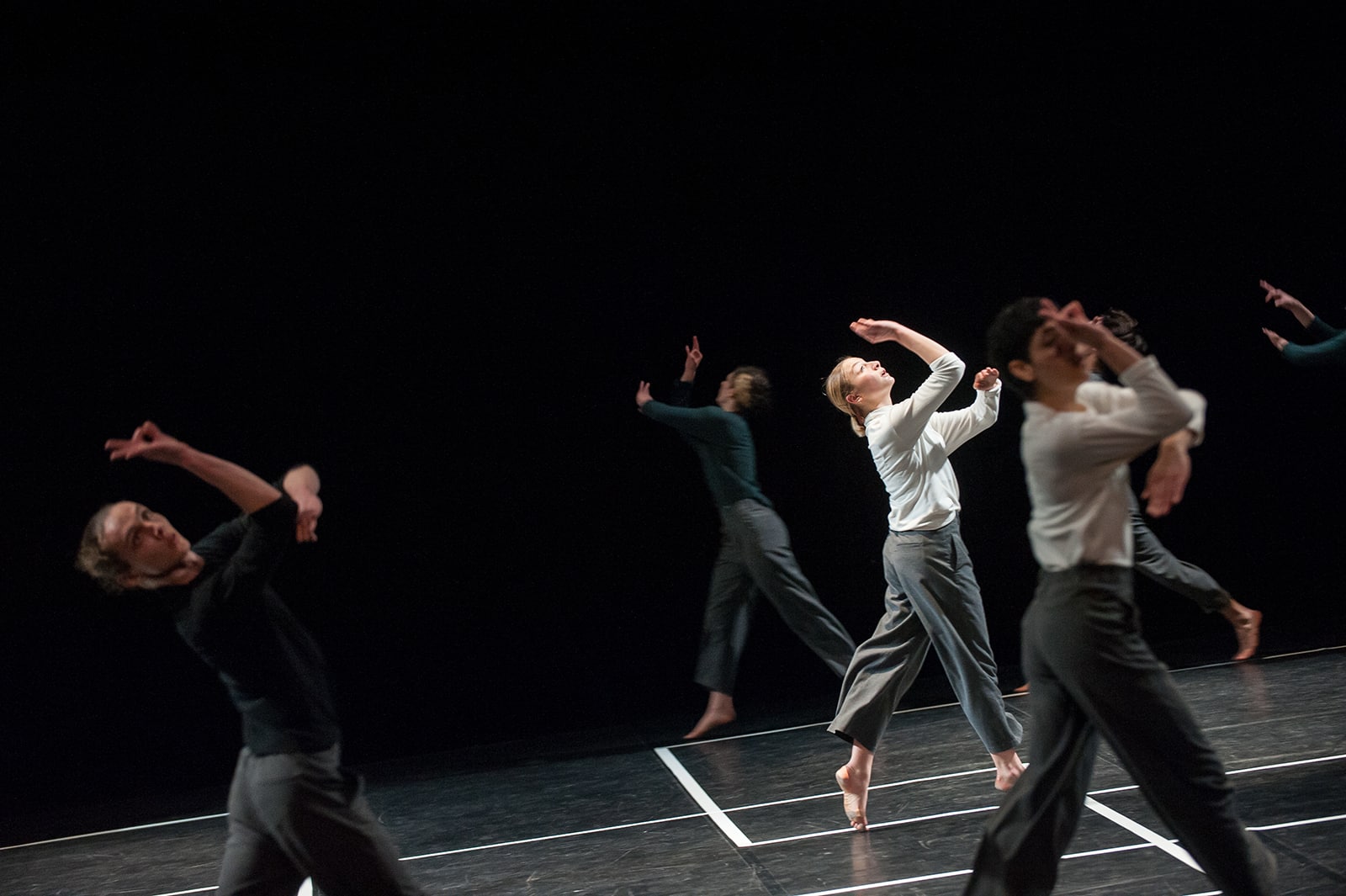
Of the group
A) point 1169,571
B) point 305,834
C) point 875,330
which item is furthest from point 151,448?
point 1169,571

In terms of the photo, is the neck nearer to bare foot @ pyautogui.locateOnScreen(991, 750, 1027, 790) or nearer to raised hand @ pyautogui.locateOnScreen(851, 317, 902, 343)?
raised hand @ pyautogui.locateOnScreen(851, 317, 902, 343)

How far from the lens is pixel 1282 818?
3.56 m

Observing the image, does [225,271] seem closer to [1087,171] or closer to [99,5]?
[99,5]

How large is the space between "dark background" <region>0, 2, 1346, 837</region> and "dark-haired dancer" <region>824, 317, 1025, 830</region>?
2.62 m

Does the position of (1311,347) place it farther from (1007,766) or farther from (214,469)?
(214,469)

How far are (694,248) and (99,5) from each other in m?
3.18

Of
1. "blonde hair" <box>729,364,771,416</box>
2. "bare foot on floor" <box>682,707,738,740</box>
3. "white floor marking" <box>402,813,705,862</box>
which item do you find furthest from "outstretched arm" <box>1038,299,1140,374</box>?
"bare foot on floor" <box>682,707,738,740</box>

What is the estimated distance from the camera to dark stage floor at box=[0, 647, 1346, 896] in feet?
11.6

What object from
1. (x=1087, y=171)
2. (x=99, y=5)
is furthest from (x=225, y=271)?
(x=1087, y=171)

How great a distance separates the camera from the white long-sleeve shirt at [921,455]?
413 cm

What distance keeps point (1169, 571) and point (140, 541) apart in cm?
433

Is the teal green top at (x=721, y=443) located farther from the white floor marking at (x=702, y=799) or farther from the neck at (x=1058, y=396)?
the neck at (x=1058, y=396)

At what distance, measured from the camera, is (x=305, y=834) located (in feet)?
8.50

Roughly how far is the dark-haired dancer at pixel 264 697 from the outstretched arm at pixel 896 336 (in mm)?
1902
